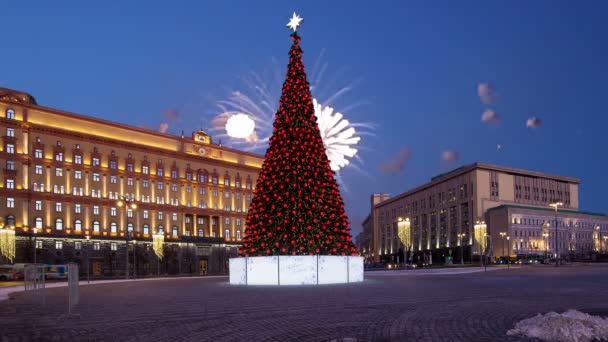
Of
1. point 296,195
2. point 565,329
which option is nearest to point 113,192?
point 296,195

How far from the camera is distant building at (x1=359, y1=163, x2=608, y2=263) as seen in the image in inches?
4879

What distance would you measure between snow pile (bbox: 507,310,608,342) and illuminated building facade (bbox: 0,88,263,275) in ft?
247

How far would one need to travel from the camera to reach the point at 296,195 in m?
28.5

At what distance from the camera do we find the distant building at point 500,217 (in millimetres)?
123938

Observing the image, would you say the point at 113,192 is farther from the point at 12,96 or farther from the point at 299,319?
the point at 299,319

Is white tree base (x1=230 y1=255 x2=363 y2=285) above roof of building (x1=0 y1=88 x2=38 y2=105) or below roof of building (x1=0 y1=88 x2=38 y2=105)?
below

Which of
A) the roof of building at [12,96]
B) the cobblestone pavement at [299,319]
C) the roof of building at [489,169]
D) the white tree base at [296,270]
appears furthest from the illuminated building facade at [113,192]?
the cobblestone pavement at [299,319]

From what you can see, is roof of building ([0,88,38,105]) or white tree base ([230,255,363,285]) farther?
roof of building ([0,88,38,105])

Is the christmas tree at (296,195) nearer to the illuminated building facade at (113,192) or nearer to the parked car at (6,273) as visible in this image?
the parked car at (6,273)

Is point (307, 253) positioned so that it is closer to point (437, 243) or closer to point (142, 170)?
point (142, 170)

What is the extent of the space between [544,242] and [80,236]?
95442 millimetres

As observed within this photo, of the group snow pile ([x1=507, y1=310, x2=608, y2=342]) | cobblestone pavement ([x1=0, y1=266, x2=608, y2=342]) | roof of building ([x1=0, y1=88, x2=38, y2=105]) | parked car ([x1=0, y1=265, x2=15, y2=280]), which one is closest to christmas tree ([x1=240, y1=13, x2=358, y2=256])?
cobblestone pavement ([x1=0, y1=266, x2=608, y2=342])

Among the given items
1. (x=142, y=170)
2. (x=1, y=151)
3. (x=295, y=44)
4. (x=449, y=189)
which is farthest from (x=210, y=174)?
(x=295, y=44)

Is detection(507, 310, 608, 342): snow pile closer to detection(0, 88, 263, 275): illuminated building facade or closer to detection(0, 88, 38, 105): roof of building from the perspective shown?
detection(0, 88, 263, 275): illuminated building facade
